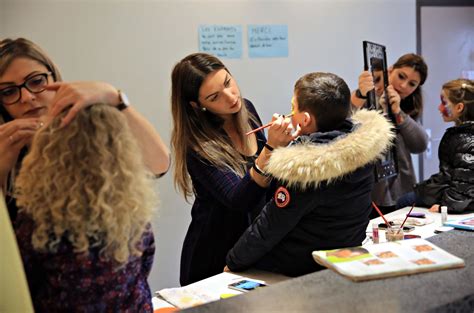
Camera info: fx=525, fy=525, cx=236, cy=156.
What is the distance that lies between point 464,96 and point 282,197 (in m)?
1.63

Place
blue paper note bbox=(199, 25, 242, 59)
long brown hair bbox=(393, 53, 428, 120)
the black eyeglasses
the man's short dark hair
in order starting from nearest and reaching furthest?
the black eyeglasses
the man's short dark hair
long brown hair bbox=(393, 53, 428, 120)
blue paper note bbox=(199, 25, 242, 59)

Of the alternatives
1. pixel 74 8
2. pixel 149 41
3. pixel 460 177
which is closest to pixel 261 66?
pixel 149 41

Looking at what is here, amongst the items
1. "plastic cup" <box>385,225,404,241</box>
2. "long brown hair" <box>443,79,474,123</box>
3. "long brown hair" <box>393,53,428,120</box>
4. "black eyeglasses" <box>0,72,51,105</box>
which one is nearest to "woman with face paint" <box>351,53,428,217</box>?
"long brown hair" <box>393,53,428,120</box>

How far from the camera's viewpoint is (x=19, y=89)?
148 centimetres

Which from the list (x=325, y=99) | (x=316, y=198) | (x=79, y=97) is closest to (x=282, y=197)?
(x=316, y=198)

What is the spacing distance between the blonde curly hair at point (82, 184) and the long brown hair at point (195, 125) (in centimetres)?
91

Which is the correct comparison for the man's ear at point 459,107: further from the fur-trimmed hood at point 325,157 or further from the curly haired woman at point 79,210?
the curly haired woman at point 79,210

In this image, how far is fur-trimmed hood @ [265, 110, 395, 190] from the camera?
1.64m

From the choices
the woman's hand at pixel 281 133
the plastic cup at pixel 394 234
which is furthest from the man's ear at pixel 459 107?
the woman's hand at pixel 281 133

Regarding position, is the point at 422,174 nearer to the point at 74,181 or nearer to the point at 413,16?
the point at 413,16

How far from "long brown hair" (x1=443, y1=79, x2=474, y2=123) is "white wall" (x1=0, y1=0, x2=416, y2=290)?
1.10 meters

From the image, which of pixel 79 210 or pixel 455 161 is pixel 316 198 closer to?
pixel 79 210

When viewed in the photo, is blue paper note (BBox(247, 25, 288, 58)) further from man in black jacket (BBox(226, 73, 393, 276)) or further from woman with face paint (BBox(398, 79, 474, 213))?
man in black jacket (BBox(226, 73, 393, 276))

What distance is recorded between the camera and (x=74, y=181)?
112 centimetres
